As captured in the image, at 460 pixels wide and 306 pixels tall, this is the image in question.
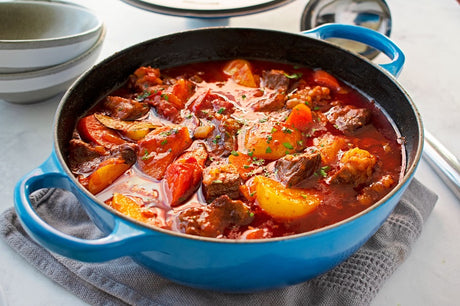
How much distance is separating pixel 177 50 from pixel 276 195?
1.27m

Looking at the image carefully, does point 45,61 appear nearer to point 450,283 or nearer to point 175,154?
point 175,154

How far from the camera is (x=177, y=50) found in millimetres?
3090

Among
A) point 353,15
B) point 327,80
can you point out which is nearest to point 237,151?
point 327,80

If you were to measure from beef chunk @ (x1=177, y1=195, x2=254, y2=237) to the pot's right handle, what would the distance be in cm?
116

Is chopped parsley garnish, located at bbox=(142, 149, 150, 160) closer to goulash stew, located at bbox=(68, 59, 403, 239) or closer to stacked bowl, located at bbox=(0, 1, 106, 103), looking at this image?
goulash stew, located at bbox=(68, 59, 403, 239)

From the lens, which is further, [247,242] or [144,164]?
[144,164]

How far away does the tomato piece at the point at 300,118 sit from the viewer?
2.66 m

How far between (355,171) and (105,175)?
3.62 ft

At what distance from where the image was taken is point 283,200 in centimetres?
220

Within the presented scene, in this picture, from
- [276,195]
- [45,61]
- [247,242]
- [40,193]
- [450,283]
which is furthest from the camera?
[45,61]

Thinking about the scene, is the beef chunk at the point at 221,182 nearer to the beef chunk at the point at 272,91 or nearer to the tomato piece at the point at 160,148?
the tomato piece at the point at 160,148

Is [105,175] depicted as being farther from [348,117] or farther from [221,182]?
[348,117]

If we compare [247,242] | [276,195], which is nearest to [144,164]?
[276,195]

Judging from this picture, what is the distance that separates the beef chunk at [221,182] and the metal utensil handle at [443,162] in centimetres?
125
